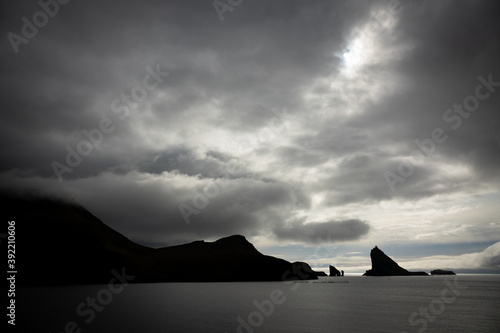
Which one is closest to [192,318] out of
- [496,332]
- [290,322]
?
[290,322]

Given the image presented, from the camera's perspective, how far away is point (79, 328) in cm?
5669

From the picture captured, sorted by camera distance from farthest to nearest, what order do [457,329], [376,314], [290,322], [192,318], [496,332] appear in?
[376,314] < [192,318] < [290,322] < [457,329] < [496,332]

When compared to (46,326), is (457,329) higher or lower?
lower

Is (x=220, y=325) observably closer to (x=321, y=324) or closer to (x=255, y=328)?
(x=255, y=328)

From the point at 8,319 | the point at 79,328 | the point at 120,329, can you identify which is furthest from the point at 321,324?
the point at 8,319

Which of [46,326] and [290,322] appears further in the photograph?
[290,322]

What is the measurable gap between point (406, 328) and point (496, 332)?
14520mm

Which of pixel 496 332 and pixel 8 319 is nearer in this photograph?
pixel 496 332

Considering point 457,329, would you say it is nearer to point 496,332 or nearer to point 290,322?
point 496,332

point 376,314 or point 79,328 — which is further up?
point 79,328

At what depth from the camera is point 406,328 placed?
57812 millimetres

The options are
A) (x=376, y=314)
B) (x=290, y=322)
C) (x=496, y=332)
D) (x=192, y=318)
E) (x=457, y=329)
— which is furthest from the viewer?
(x=376, y=314)

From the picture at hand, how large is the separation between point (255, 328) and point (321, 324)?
14886 millimetres

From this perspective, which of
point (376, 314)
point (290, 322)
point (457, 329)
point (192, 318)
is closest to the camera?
point (457, 329)
